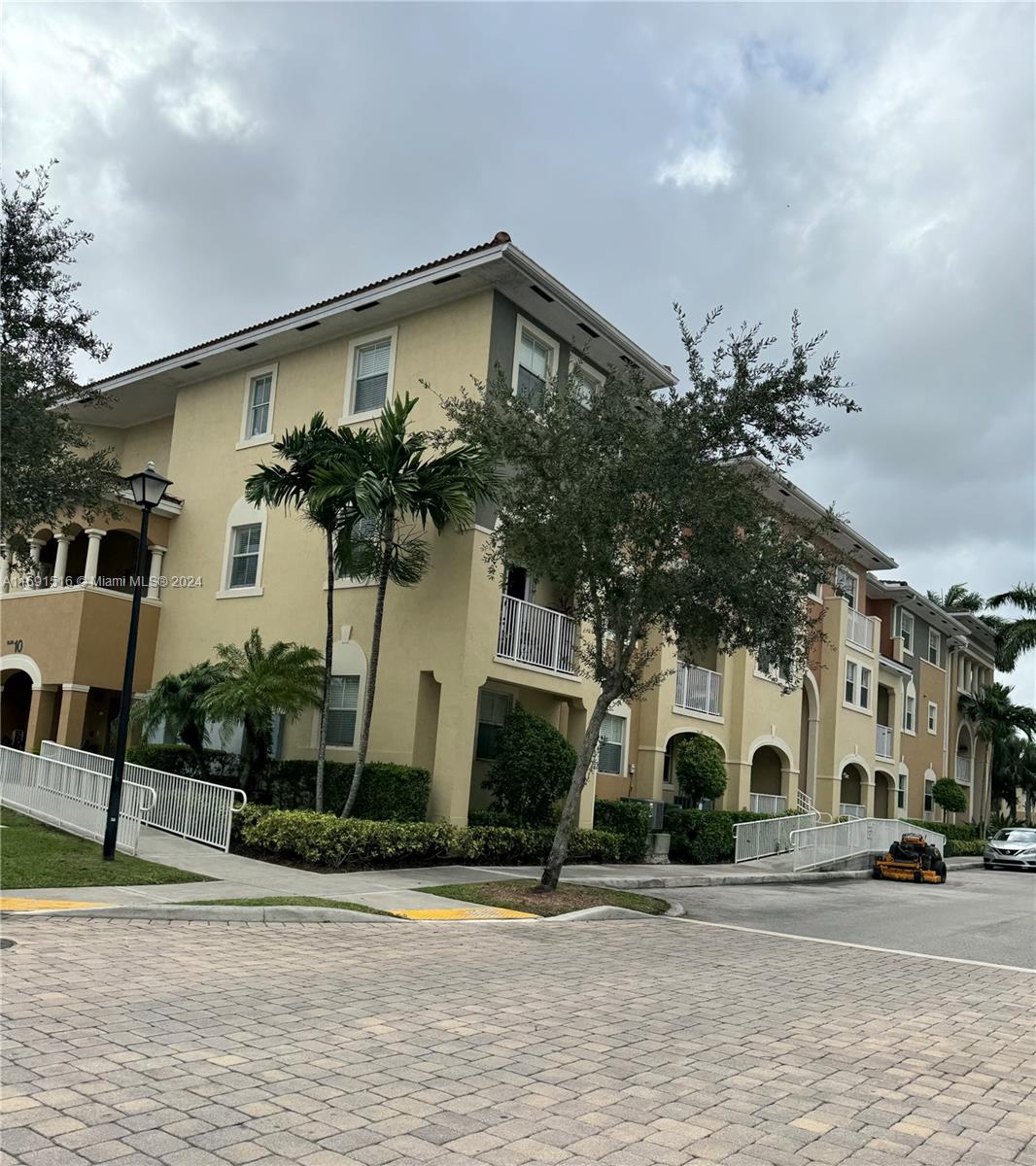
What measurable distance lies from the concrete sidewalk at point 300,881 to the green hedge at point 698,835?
3.38 meters

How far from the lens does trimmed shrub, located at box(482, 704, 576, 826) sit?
19703 millimetres

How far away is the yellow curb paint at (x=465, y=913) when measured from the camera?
41.1 ft

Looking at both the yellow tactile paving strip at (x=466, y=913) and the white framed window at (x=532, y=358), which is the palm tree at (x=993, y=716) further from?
the yellow tactile paving strip at (x=466, y=913)

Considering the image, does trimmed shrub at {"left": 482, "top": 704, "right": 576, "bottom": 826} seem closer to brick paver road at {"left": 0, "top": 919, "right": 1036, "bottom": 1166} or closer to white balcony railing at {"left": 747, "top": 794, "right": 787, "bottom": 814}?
brick paver road at {"left": 0, "top": 919, "right": 1036, "bottom": 1166}

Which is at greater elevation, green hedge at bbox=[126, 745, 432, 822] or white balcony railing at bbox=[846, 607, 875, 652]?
white balcony railing at bbox=[846, 607, 875, 652]

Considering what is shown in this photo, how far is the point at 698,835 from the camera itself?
25.2 meters

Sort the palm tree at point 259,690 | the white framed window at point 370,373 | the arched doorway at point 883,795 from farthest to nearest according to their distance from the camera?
the arched doorway at point 883,795 → the white framed window at point 370,373 → the palm tree at point 259,690

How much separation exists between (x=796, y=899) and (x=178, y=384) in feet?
58.6

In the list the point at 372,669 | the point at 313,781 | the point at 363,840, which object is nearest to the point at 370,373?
the point at 372,669

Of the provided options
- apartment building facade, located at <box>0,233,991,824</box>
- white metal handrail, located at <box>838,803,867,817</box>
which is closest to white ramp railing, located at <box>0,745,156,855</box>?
apartment building facade, located at <box>0,233,991,824</box>

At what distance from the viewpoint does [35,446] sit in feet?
44.9

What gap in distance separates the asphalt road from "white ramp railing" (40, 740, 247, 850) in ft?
23.8

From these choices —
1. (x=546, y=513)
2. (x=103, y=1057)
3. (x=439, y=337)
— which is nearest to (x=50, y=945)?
(x=103, y=1057)


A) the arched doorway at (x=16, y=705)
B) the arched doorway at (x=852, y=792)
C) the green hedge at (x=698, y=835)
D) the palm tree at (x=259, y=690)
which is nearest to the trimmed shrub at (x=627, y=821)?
the green hedge at (x=698, y=835)
